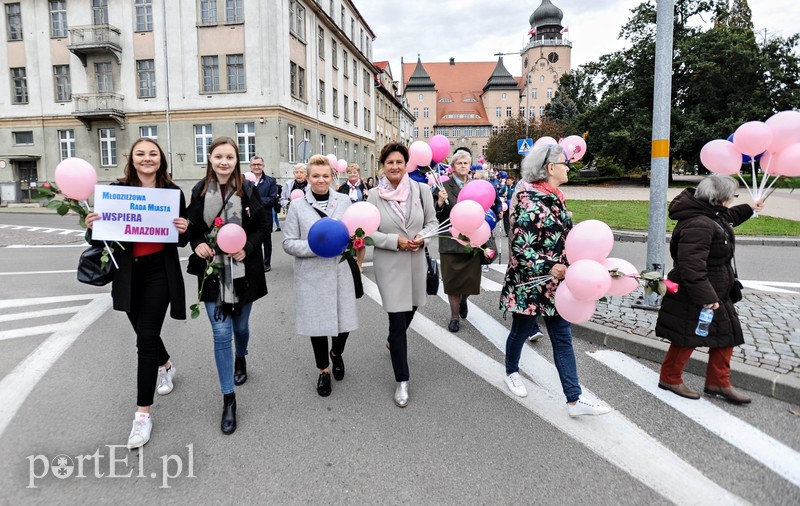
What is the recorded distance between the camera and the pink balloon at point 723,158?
3.79m

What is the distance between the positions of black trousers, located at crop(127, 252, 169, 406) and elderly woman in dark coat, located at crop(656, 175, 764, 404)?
354cm

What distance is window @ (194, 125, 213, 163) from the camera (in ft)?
91.5

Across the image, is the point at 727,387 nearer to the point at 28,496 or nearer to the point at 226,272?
the point at 226,272

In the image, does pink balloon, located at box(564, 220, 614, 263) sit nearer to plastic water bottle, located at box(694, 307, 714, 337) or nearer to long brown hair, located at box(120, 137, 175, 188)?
plastic water bottle, located at box(694, 307, 714, 337)

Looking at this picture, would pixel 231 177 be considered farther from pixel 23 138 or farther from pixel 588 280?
pixel 23 138

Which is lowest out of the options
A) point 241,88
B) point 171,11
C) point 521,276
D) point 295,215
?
point 521,276

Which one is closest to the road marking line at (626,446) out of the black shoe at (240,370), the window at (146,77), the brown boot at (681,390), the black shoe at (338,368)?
the brown boot at (681,390)

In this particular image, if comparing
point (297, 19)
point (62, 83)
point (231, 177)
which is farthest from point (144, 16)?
point (231, 177)

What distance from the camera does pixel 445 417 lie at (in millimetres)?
3582

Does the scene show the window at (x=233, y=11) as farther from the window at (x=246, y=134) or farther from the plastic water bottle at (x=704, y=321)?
the plastic water bottle at (x=704, y=321)

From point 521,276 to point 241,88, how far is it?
88.9 ft

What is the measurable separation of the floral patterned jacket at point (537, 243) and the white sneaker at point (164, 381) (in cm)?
280

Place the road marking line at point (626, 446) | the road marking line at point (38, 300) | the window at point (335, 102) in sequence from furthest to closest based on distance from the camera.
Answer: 1. the window at point (335, 102)
2. the road marking line at point (38, 300)
3. the road marking line at point (626, 446)

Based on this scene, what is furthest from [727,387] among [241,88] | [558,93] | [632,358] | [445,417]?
[558,93]
